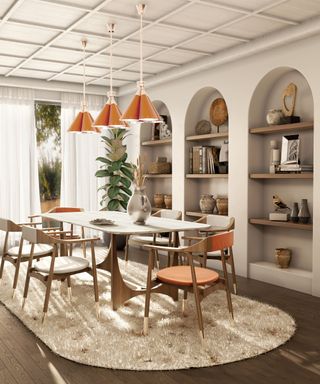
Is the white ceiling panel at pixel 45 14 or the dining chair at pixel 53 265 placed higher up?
the white ceiling panel at pixel 45 14

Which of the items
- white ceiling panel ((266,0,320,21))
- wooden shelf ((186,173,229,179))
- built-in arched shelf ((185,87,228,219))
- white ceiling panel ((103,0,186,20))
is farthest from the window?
white ceiling panel ((266,0,320,21))

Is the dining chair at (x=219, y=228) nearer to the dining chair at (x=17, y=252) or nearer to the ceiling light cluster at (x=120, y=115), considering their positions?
the ceiling light cluster at (x=120, y=115)

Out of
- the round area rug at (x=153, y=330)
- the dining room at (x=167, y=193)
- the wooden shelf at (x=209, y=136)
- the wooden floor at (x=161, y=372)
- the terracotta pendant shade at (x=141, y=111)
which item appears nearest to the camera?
the wooden floor at (x=161, y=372)

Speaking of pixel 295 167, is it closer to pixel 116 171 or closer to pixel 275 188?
pixel 275 188

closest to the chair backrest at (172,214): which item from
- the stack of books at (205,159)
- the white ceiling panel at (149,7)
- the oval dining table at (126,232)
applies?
the oval dining table at (126,232)

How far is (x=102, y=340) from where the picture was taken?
3621 millimetres

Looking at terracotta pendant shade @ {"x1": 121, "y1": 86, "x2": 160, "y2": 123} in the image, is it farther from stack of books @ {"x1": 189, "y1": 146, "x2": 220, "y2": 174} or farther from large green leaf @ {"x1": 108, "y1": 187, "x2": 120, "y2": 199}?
large green leaf @ {"x1": 108, "y1": 187, "x2": 120, "y2": 199}

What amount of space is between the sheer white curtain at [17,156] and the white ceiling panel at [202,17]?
374 centimetres

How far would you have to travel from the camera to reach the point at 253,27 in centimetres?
507

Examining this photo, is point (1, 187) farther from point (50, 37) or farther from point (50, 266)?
point (50, 266)

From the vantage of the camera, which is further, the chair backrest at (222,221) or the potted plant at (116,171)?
the potted plant at (116,171)

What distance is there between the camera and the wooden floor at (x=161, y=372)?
3008 millimetres

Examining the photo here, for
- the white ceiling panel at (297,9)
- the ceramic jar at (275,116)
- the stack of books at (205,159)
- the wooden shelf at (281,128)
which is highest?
the white ceiling panel at (297,9)

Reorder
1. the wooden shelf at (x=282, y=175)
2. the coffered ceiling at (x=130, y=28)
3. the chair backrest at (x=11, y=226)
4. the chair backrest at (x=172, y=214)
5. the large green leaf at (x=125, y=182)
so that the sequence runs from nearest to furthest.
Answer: the coffered ceiling at (x=130, y=28)
the chair backrest at (x=11, y=226)
the wooden shelf at (x=282, y=175)
the chair backrest at (x=172, y=214)
the large green leaf at (x=125, y=182)
